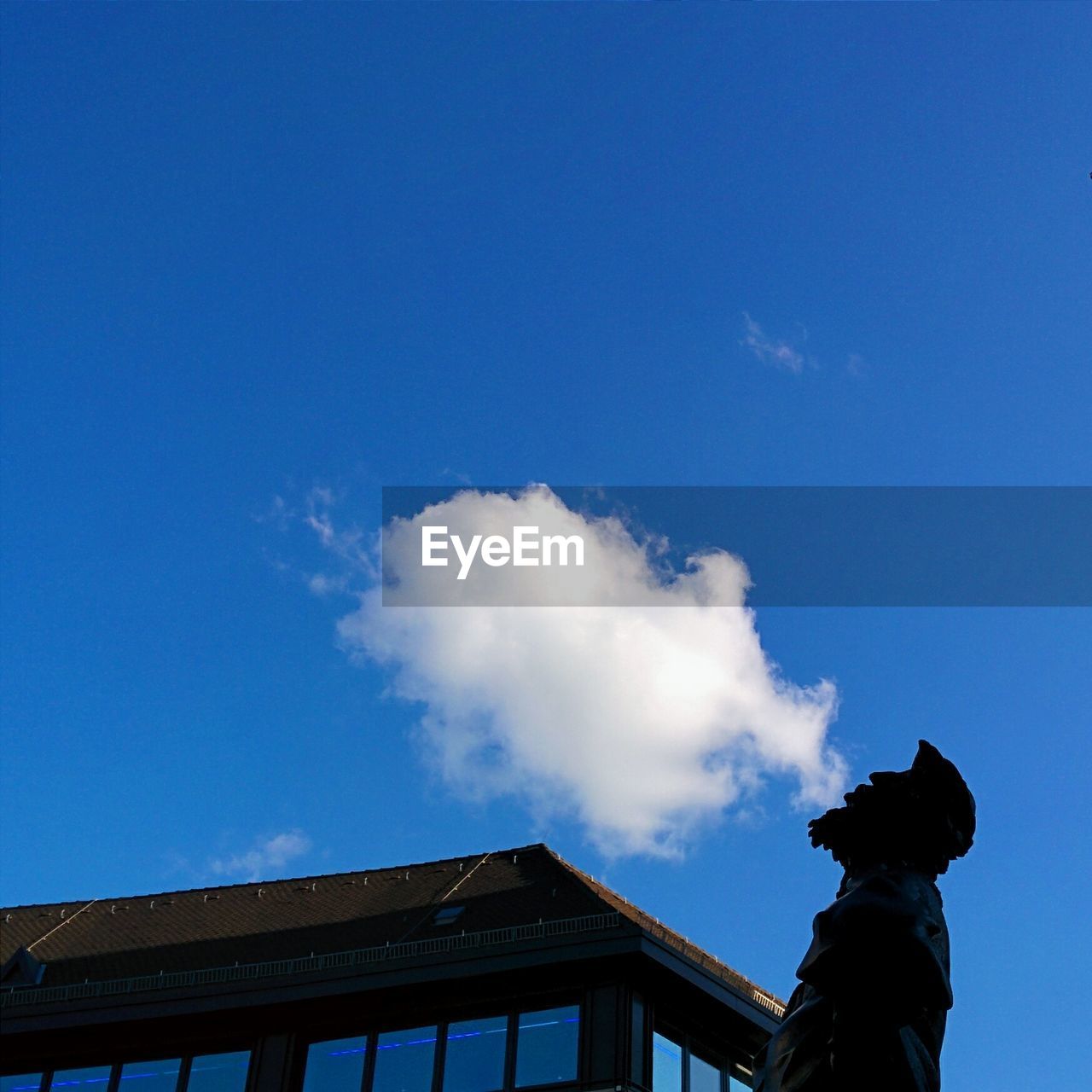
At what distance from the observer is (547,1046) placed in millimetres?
A: 27656

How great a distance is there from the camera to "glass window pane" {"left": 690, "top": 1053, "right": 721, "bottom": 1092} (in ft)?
93.9

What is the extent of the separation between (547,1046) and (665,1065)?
2.31m

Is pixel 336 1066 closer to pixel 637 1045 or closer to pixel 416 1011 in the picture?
pixel 416 1011

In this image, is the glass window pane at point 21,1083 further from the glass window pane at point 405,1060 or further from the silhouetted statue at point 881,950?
the silhouetted statue at point 881,950

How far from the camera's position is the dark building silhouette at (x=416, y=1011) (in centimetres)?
2780

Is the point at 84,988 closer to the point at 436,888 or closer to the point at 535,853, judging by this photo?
the point at 436,888

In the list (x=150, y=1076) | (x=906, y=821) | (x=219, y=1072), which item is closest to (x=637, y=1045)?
(x=219, y=1072)

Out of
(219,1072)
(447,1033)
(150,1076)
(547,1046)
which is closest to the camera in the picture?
(547,1046)

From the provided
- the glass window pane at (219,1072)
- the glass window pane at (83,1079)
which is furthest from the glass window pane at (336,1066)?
the glass window pane at (83,1079)

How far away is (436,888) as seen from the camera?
34562 mm

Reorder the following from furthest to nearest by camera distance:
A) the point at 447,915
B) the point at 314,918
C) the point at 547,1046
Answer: the point at 314,918 → the point at 447,915 → the point at 547,1046

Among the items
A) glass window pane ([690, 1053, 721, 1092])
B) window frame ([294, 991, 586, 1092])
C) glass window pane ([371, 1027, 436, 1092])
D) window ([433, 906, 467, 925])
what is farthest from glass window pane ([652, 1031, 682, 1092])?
window ([433, 906, 467, 925])

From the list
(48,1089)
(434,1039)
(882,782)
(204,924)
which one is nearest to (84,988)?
(48,1089)

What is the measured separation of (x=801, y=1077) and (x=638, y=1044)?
23.8m
